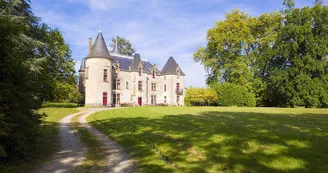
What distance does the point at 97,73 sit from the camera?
34.6 meters

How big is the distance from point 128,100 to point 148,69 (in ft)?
23.1

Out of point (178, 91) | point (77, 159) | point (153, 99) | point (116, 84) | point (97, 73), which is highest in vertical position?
point (97, 73)

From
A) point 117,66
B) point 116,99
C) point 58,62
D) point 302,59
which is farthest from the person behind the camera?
point 117,66

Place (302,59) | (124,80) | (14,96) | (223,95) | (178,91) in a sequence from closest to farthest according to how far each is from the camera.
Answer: (14,96), (302,59), (223,95), (124,80), (178,91)

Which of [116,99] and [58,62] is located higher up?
[58,62]

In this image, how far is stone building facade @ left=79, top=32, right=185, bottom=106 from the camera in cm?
3469

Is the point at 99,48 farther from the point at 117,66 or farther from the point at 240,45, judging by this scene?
the point at 240,45

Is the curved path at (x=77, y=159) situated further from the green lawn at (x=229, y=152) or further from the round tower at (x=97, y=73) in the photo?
the round tower at (x=97, y=73)

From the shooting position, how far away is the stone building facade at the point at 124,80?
1366 inches

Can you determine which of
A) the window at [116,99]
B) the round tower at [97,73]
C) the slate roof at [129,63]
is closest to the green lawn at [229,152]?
the round tower at [97,73]

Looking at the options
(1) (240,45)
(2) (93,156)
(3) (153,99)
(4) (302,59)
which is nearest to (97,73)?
(3) (153,99)

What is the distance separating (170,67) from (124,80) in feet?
30.5

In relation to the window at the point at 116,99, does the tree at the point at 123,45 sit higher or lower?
higher

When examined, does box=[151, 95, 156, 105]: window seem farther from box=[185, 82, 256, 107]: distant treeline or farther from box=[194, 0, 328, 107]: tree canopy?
box=[194, 0, 328, 107]: tree canopy
